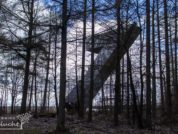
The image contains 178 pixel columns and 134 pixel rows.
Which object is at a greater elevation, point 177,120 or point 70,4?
point 70,4

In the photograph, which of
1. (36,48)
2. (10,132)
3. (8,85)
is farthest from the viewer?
(8,85)

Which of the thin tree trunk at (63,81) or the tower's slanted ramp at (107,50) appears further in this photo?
the tower's slanted ramp at (107,50)

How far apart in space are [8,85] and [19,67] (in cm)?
1493

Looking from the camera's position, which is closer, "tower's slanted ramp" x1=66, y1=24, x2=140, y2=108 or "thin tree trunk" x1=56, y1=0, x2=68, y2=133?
"thin tree trunk" x1=56, y1=0, x2=68, y2=133

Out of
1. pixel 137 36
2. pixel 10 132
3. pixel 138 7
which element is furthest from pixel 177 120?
pixel 10 132

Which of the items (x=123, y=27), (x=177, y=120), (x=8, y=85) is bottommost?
(x=177, y=120)

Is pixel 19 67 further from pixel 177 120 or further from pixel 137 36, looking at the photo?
pixel 177 120

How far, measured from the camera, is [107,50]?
804 inches

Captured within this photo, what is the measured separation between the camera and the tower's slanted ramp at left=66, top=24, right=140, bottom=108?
1564cm

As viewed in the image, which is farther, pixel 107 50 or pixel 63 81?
pixel 107 50

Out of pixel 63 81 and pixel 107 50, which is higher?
pixel 107 50

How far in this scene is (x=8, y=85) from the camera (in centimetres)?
3425

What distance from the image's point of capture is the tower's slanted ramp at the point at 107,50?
1564 centimetres

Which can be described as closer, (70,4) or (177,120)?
(70,4)
